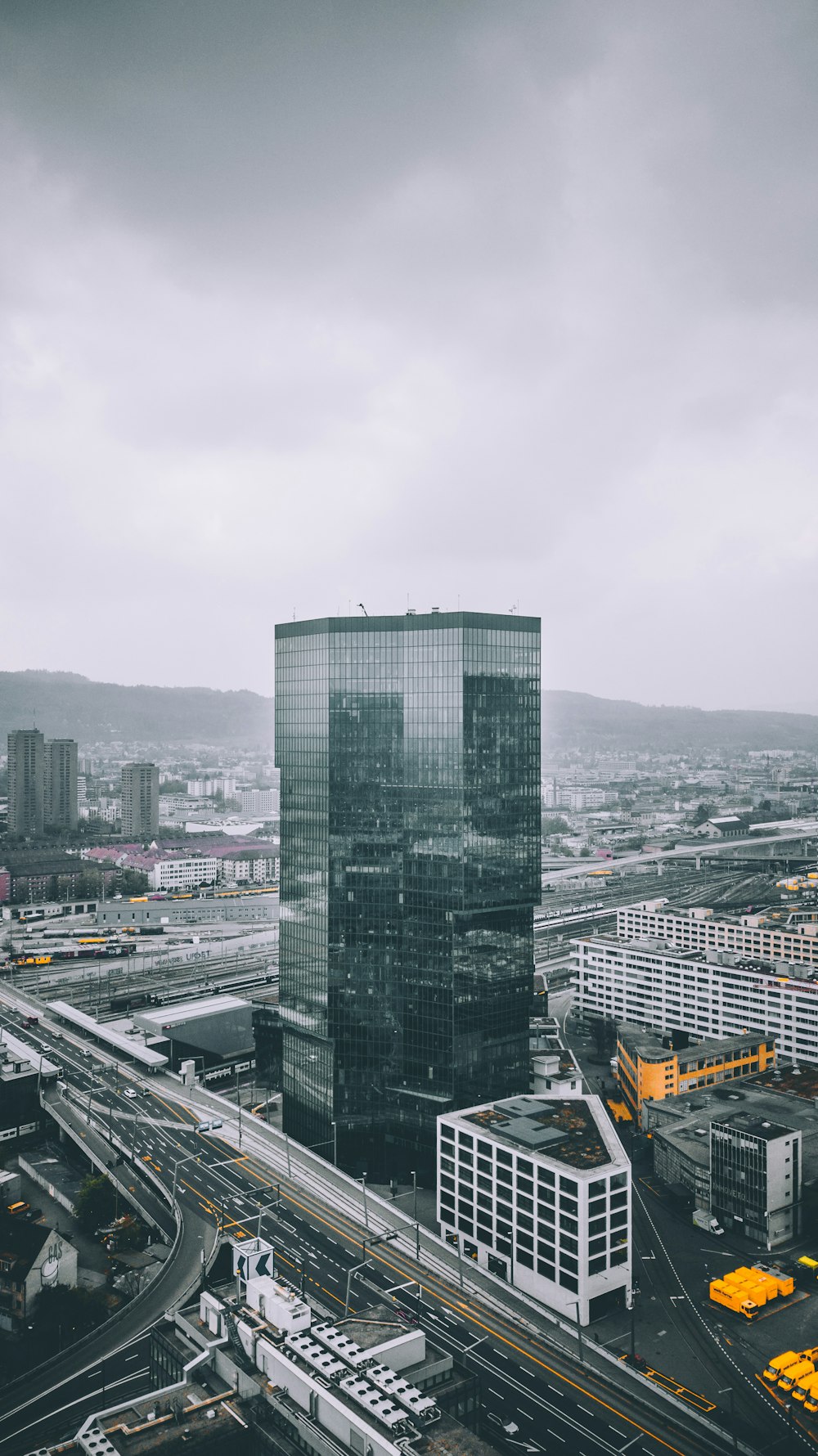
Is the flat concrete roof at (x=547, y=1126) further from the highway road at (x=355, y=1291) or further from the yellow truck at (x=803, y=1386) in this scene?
the yellow truck at (x=803, y=1386)

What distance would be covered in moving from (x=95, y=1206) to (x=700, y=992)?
195 ft

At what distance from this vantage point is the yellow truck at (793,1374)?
47219mm

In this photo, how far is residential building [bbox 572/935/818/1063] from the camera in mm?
93375

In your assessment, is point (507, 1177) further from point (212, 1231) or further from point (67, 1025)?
point (67, 1025)

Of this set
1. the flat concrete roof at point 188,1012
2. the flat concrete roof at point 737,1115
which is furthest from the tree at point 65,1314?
the flat concrete roof at point 188,1012

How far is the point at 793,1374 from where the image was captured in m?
47.4

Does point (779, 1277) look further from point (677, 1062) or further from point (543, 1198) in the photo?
point (677, 1062)

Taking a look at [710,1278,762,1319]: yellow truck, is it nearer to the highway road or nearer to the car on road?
the highway road

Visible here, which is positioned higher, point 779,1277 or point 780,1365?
point 780,1365

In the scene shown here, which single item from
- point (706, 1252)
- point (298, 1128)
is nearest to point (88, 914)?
point (298, 1128)

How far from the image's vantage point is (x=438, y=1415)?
3766 centimetres

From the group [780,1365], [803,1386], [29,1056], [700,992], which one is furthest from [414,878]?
[700,992]

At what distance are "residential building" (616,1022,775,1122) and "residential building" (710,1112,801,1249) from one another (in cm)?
1585

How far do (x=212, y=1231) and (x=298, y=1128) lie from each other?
46.4 feet
